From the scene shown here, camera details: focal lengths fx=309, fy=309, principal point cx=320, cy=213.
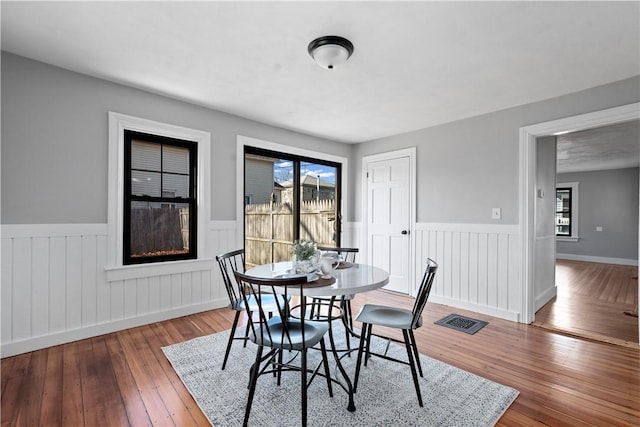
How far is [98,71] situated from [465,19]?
2.98 meters

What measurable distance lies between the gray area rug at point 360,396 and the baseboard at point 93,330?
83cm

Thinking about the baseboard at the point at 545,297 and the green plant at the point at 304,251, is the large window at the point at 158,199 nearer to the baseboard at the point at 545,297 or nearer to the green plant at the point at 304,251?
the green plant at the point at 304,251

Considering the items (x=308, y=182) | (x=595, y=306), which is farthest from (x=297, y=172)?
(x=595, y=306)

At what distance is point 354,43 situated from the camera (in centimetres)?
224

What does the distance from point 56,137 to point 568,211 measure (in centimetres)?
1042

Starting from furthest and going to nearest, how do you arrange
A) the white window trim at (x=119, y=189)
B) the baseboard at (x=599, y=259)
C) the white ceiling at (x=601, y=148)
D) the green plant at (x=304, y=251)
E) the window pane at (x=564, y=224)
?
1. the window pane at (x=564, y=224)
2. the baseboard at (x=599, y=259)
3. the white ceiling at (x=601, y=148)
4. the white window trim at (x=119, y=189)
5. the green plant at (x=304, y=251)

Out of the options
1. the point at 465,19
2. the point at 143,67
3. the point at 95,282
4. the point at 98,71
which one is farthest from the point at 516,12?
the point at 95,282

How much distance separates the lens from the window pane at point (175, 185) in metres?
3.36

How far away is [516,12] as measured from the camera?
6.22 ft

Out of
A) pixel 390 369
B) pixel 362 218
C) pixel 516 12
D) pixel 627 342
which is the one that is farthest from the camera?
pixel 362 218

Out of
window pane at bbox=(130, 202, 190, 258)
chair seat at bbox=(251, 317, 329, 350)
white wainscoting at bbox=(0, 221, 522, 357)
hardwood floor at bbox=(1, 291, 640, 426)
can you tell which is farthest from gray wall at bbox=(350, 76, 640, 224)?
window pane at bbox=(130, 202, 190, 258)

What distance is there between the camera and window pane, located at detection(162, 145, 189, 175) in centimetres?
337

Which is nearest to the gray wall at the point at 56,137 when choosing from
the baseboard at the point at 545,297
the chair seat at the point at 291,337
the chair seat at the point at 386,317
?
the chair seat at the point at 291,337

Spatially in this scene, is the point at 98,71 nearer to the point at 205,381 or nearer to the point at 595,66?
the point at 205,381
